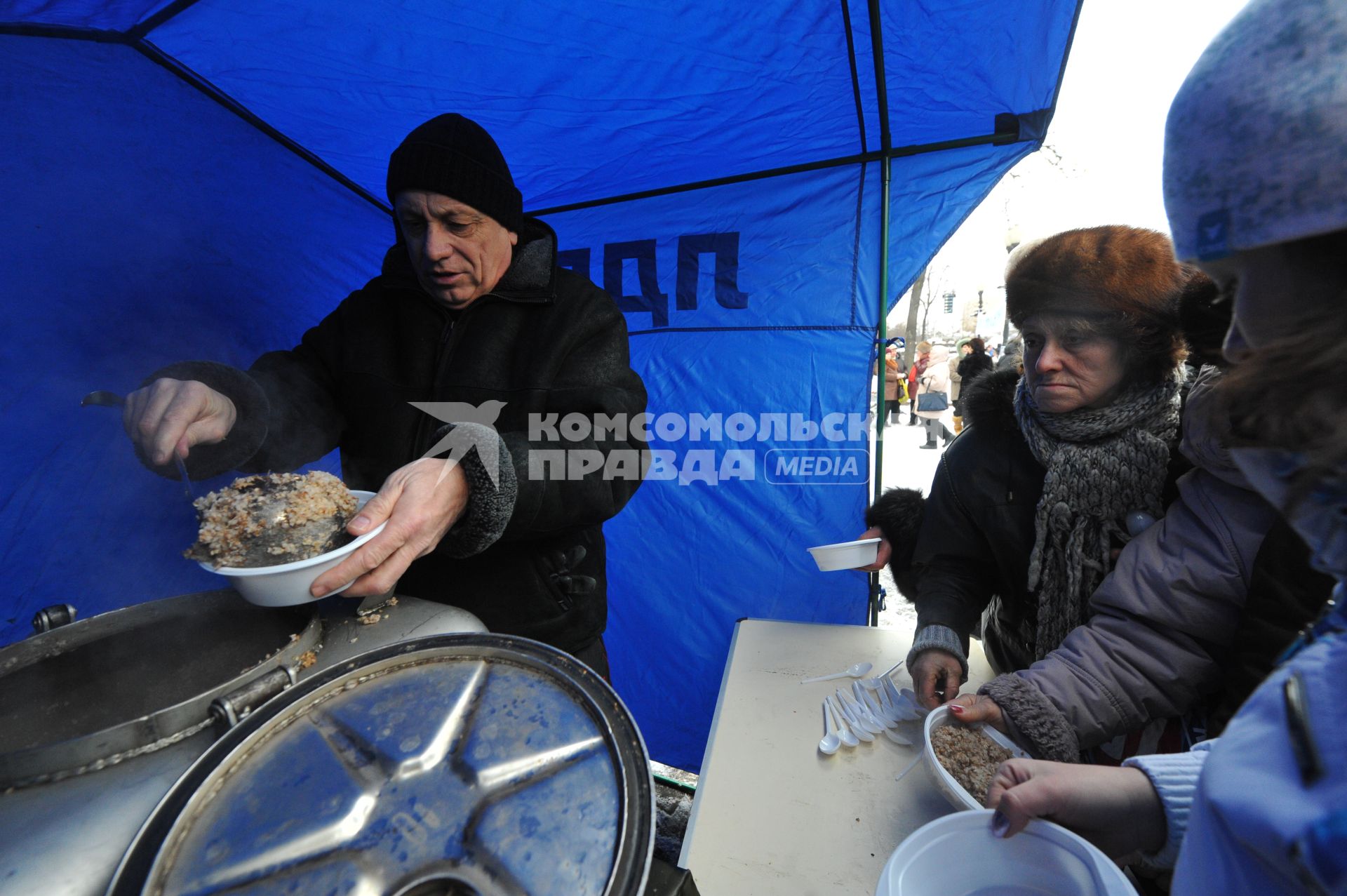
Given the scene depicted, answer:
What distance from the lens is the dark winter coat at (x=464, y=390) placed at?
4.94 ft

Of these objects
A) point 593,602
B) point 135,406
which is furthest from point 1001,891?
point 135,406

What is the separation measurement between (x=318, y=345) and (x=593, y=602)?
1.19 metres

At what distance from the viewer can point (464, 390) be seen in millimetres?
1609

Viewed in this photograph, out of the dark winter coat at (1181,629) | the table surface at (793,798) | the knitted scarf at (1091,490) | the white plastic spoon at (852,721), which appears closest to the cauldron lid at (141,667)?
the table surface at (793,798)

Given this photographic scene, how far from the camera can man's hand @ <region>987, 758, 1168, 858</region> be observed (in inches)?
35.2

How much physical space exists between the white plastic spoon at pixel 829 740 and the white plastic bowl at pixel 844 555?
19.6 inches

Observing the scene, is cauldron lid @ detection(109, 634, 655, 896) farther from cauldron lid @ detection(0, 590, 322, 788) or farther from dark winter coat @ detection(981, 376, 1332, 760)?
dark winter coat @ detection(981, 376, 1332, 760)

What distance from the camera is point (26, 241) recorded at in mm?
1819

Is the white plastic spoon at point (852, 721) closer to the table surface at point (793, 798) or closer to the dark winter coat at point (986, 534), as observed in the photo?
the table surface at point (793, 798)

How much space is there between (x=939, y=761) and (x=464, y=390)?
149 cm

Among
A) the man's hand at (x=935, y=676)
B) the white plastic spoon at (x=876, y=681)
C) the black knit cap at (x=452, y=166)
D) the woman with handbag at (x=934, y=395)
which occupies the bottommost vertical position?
the woman with handbag at (x=934, y=395)

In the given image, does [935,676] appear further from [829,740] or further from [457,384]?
[457,384]

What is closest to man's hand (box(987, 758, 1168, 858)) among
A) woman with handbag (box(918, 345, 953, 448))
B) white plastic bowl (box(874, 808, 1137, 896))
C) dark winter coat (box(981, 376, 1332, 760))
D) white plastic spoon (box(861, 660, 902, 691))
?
white plastic bowl (box(874, 808, 1137, 896))

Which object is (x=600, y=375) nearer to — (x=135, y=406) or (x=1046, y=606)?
(x=135, y=406)
